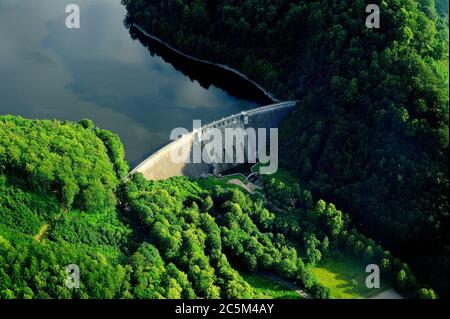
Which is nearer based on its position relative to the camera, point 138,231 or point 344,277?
point 138,231

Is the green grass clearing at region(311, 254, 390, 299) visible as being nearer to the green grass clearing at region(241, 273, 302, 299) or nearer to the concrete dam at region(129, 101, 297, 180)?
the green grass clearing at region(241, 273, 302, 299)

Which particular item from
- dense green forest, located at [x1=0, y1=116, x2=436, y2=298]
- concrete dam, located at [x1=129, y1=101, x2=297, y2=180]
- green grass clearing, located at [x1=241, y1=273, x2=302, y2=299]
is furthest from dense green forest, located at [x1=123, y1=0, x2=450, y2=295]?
green grass clearing, located at [x1=241, y1=273, x2=302, y2=299]

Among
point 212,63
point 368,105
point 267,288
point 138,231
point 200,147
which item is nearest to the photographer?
point 267,288

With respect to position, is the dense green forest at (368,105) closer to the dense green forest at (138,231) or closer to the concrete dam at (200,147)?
the concrete dam at (200,147)

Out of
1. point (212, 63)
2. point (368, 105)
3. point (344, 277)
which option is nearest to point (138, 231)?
point (344, 277)

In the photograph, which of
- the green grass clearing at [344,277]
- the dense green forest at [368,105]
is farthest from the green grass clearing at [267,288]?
the dense green forest at [368,105]

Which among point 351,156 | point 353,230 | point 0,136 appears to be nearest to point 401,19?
point 351,156

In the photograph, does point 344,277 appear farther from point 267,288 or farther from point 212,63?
point 212,63
